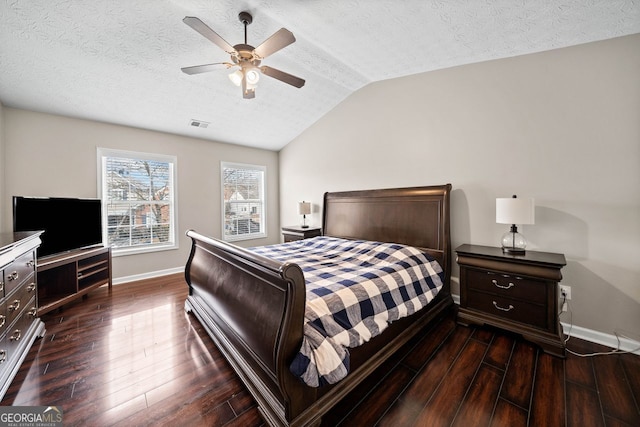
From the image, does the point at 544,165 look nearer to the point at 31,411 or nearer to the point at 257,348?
the point at 257,348

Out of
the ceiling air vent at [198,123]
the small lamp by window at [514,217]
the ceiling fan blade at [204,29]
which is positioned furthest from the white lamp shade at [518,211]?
the ceiling air vent at [198,123]

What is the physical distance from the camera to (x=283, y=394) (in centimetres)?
125

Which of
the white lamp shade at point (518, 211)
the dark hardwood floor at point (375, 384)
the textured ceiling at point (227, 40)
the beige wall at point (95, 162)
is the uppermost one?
the textured ceiling at point (227, 40)

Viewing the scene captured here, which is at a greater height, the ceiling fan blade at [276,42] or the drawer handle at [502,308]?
the ceiling fan blade at [276,42]

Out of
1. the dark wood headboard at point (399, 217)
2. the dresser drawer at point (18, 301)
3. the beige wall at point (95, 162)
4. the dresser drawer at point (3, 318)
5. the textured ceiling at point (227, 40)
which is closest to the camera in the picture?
the dresser drawer at point (3, 318)

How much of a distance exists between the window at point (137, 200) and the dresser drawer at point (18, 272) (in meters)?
1.72

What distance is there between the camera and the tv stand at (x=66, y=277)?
270cm

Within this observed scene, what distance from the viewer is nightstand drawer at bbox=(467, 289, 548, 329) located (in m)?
2.10

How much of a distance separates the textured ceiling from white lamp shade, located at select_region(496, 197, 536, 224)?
1.43 m

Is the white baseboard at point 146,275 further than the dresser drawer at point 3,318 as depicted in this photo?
Yes

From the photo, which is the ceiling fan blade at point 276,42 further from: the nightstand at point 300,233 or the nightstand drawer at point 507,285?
the nightstand at point 300,233

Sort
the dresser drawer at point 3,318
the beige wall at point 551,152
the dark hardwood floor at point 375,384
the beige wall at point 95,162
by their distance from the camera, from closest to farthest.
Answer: the dark hardwood floor at point 375,384, the dresser drawer at point 3,318, the beige wall at point 551,152, the beige wall at point 95,162

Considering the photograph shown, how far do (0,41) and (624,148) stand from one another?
536cm

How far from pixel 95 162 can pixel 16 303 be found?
2.41 m
